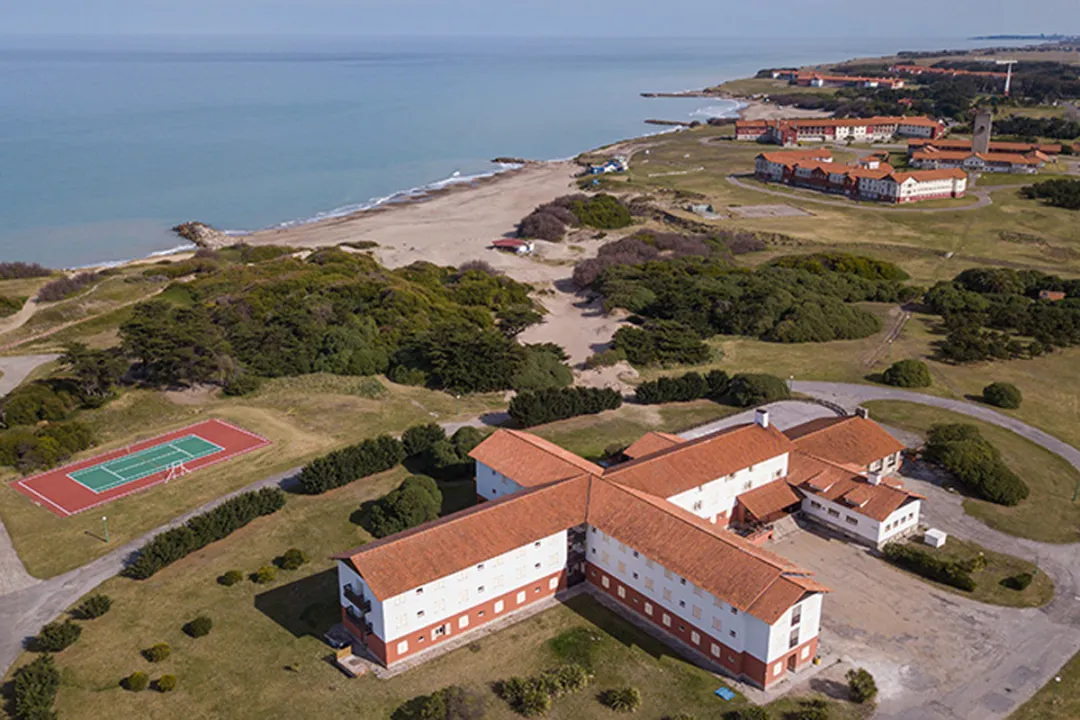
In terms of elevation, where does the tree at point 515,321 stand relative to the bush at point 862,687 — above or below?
above

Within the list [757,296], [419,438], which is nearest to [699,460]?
[419,438]

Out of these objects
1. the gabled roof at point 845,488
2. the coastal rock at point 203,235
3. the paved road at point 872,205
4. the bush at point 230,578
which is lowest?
the bush at point 230,578

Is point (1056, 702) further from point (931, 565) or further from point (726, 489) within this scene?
point (726, 489)

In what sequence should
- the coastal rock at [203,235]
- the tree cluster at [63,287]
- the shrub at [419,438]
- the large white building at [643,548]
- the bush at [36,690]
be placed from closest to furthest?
the bush at [36,690]
the large white building at [643,548]
the shrub at [419,438]
the tree cluster at [63,287]
the coastal rock at [203,235]

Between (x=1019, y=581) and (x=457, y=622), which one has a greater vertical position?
(x=457, y=622)

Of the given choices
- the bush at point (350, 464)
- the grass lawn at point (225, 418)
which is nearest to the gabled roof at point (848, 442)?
the grass lawn at point (225, 418)

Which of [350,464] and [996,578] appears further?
[350,464]

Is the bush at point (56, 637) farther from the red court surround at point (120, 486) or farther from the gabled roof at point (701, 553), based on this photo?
the gabled roof at point (701, 553)
